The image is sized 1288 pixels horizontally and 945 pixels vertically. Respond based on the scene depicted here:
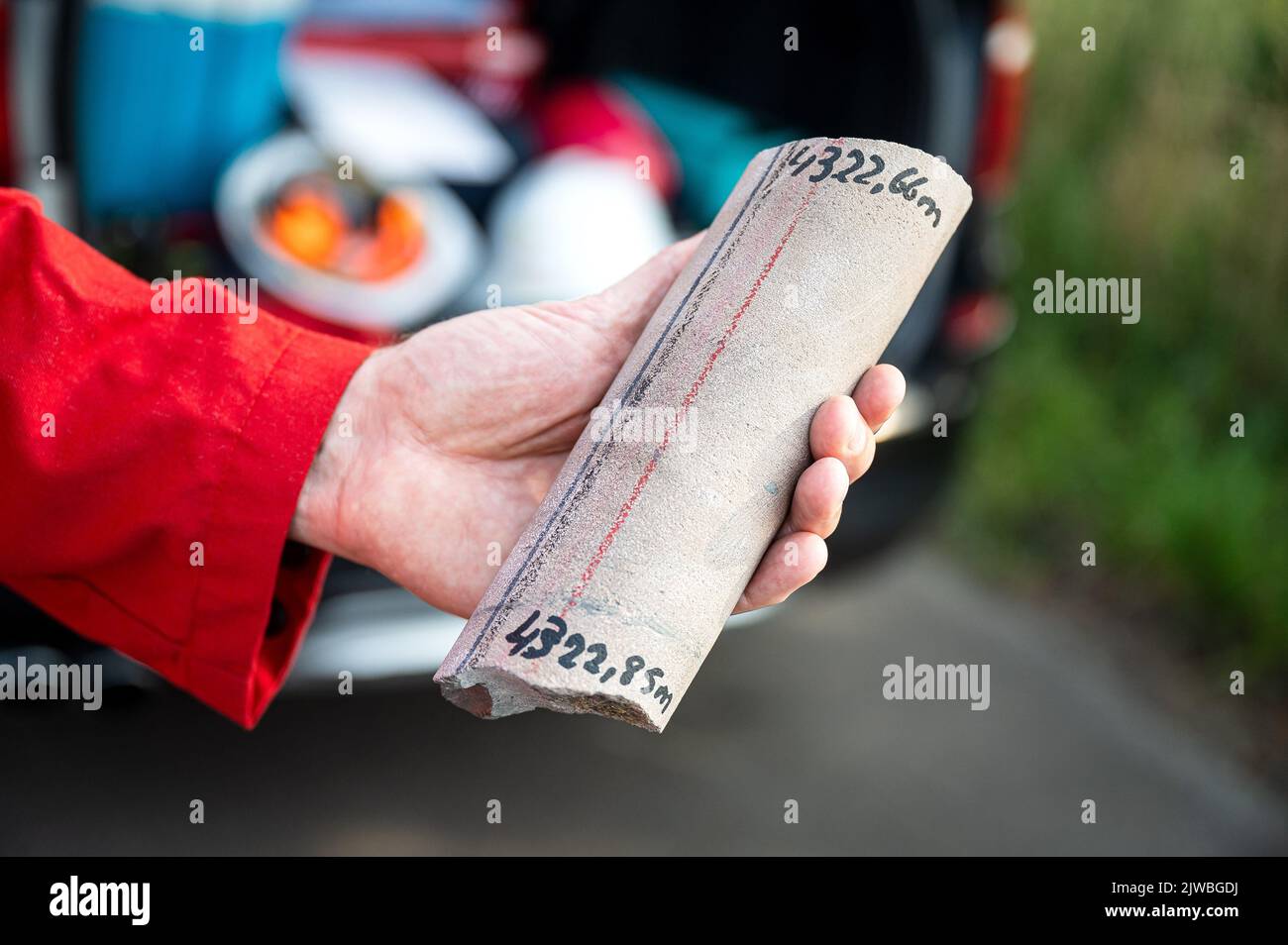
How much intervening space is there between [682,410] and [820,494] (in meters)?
0.17

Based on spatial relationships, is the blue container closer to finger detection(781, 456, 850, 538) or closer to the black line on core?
the black line on core

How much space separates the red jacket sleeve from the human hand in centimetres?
11

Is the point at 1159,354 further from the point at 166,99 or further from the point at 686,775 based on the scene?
the point at 166,99

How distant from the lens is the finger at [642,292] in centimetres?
162

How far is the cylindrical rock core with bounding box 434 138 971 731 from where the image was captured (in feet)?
4.23

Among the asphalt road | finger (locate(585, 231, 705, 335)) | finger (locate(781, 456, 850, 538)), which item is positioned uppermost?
finger (locate(585, 231, 705, 335))

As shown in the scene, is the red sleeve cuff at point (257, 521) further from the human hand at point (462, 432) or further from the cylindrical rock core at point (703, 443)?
the cylindrical rock core at point (703, 443)

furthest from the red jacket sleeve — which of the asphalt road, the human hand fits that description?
the asphalt road

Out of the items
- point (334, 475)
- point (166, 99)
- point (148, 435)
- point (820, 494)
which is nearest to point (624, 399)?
point (820, 494)

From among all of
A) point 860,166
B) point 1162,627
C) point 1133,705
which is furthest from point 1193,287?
point 860,166

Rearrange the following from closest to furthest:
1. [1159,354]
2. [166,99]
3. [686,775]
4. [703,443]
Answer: [703,443] < [686,775] < [166,99] < [1159,354]

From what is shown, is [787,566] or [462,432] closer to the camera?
[787,566]

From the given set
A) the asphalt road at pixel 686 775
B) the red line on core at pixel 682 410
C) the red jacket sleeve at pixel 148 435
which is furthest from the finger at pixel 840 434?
the asphalt road at pixel 686 775

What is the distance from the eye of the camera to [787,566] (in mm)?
1404
